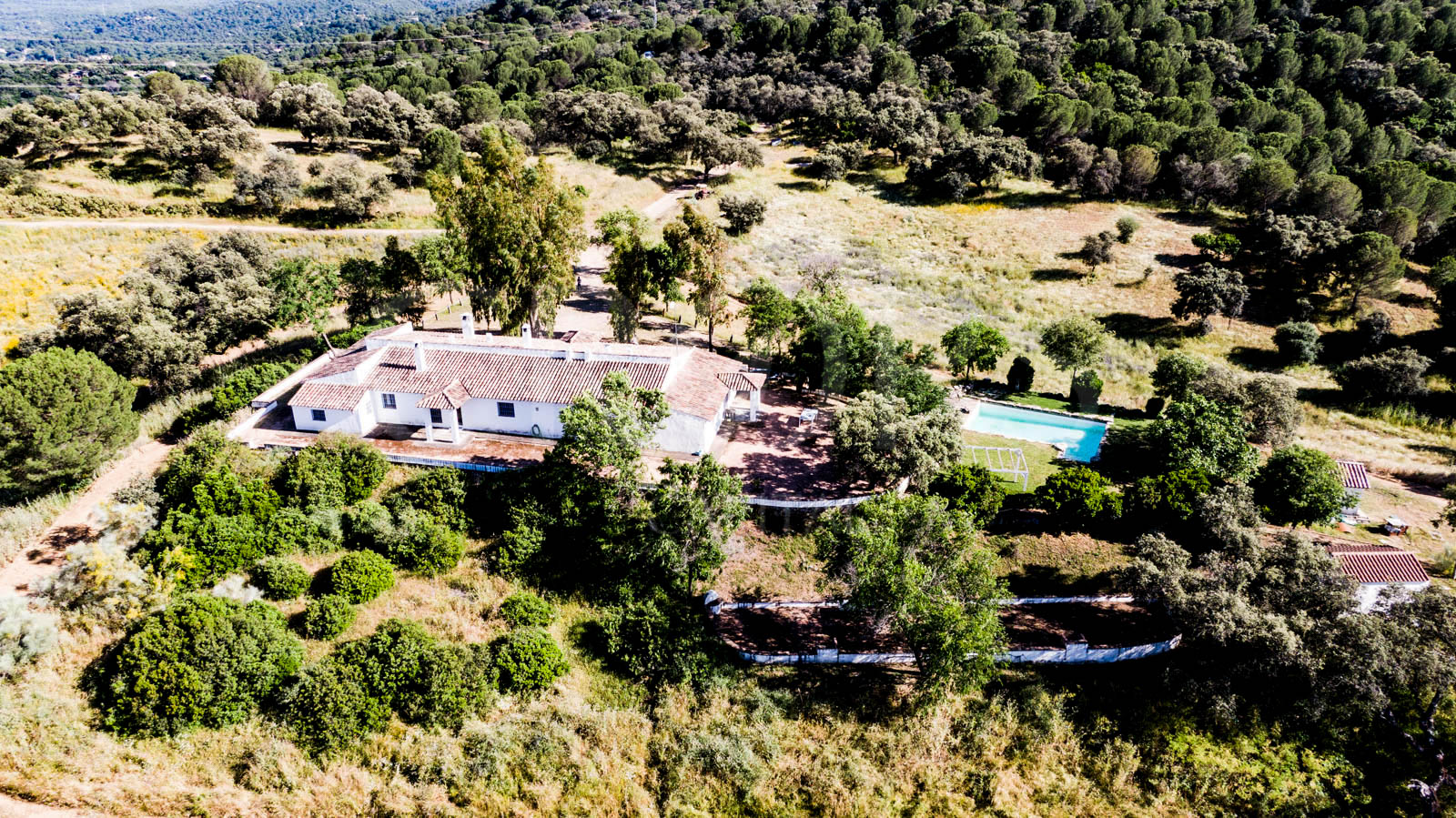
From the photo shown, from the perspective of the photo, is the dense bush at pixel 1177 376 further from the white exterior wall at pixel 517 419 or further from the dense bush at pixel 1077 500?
the white exterior wall at pixel 517 419

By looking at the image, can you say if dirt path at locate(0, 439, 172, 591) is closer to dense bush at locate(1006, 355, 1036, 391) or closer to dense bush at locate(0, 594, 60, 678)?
dense bush at locate(0, 594, 60, 678)

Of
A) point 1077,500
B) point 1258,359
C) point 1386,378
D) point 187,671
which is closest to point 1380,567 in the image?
point 1077,500

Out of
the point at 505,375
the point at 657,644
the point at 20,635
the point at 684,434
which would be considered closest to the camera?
the point at 20,635

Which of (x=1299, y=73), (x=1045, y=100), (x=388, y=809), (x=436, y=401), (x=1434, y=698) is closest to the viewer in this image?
(x=388, y=809)

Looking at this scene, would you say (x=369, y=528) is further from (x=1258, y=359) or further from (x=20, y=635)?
(x=1258, y=359)

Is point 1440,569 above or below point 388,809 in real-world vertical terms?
above

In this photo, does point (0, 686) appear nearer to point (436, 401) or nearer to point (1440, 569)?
point (436, 401)

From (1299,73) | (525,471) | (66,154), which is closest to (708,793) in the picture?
(525,471)
